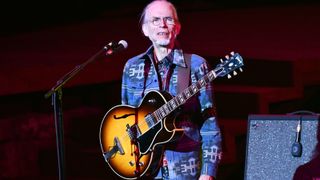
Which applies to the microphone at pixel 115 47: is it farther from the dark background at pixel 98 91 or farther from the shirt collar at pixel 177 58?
Result: the dark background at pixel 98 91

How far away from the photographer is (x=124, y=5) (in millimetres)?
10859

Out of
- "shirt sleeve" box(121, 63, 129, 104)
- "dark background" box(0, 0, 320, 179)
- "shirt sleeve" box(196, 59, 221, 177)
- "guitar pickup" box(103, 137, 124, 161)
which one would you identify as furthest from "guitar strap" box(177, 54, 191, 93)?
"dark background" box(0, 0, 320, 179)

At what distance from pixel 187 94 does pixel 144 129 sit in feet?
1.22

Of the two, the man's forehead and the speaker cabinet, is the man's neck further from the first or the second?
the speaker cabinet

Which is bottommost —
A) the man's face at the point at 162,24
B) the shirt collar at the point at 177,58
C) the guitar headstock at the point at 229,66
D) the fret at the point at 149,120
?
the fret at the point at 149,120

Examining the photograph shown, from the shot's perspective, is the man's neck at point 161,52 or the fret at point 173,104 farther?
the man's neck at point 161,52

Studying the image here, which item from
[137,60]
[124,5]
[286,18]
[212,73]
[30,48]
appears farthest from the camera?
[124,5]

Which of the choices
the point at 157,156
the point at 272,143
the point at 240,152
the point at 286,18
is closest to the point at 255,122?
the point at 272,143

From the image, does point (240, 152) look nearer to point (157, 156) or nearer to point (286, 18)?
point (157, 156)

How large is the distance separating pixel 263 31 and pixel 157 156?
5140 mm

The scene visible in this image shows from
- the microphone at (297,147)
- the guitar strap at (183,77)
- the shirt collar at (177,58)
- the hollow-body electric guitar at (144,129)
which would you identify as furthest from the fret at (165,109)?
the microphone at (297,147)

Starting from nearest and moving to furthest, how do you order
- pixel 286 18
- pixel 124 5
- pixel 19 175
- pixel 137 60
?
pixel 137 60
pixel 19 175
pixel 286 18
pixel 124 5

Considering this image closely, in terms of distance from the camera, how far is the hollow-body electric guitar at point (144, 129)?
3.44 meters

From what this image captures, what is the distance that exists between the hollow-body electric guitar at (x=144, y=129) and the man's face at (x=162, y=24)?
0.28m
